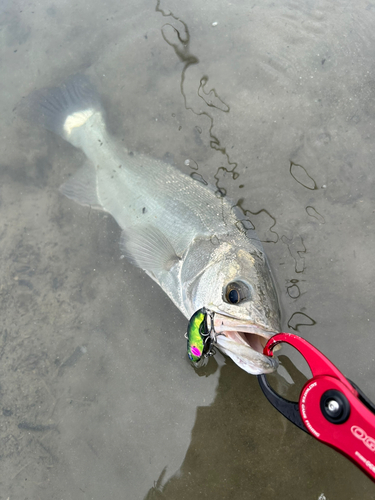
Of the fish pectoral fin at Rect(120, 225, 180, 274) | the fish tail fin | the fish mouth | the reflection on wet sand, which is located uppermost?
the fish tail fin

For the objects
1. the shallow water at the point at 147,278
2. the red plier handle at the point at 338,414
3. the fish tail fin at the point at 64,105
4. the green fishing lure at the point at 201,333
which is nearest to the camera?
the red plier handle at the point at 338,414

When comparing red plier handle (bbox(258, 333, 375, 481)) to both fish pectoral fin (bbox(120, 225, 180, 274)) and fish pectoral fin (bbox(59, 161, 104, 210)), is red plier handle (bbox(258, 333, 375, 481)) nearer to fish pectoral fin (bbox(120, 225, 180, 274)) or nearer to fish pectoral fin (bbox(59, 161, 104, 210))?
fish pectoral fin (bbox(120, 225, 180, 274))

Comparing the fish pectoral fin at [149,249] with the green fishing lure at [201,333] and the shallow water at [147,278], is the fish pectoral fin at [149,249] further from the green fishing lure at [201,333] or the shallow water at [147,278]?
the green fishing lure at [201,333]

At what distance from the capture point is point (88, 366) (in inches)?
122

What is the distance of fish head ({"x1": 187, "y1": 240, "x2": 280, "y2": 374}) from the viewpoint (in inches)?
83.7

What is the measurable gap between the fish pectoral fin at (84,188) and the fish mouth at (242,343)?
1.96 meters

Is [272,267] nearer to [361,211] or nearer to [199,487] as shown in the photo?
[361,211]

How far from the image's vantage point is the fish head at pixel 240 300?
212 cm

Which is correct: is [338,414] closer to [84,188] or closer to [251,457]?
[251,457]

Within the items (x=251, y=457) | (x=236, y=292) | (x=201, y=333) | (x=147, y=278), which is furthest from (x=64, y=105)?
(x=251, y=457)

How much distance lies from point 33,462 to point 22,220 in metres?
2.36

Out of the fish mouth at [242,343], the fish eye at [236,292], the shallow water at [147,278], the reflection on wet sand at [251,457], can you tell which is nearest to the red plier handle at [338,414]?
the fish mouth at [242,343]

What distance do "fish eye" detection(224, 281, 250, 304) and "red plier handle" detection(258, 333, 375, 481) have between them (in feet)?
1.97

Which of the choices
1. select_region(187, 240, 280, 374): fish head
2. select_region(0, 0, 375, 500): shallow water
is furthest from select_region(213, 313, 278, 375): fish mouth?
select_region(0, 0, 375, 500): shallow water
